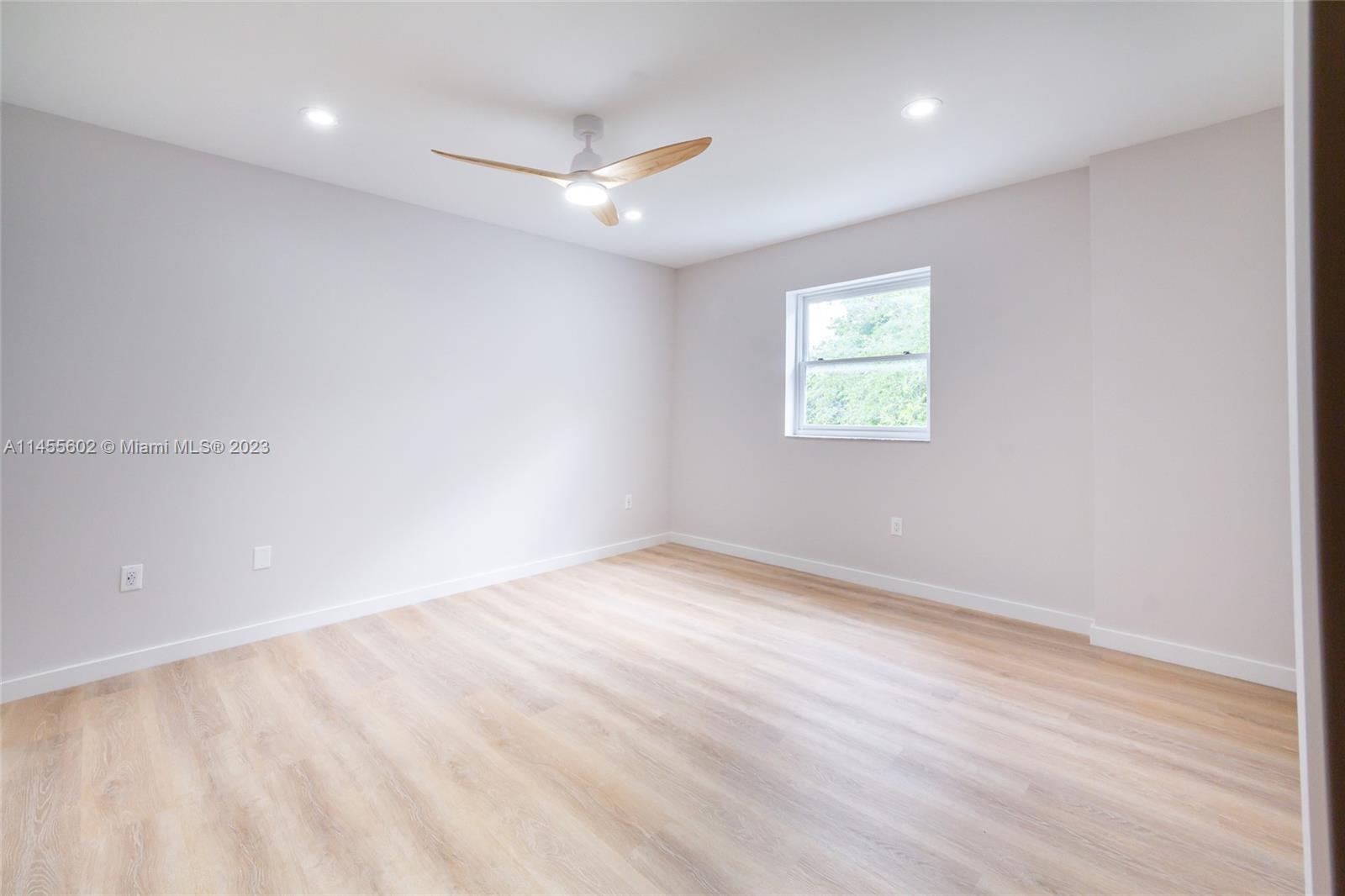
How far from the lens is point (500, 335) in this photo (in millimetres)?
3838

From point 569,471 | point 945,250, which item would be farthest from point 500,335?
point 945,250

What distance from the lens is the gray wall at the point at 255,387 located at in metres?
2.36

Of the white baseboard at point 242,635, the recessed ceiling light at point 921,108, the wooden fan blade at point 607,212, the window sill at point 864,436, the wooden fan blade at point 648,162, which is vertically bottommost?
the white baseboard at point 242,635

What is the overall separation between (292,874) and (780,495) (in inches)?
136

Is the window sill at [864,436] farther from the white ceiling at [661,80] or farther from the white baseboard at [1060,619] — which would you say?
the white ceiling at [661,80]

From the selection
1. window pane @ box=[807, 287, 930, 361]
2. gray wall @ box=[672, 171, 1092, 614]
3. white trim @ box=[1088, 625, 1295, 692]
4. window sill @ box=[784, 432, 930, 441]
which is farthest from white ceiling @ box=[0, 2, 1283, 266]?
white trim @ box=[1088, 625, 1295, 692]

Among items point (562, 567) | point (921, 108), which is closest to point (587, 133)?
point (921, 108)

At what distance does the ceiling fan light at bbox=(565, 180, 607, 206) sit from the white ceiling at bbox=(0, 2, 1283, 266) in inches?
11.9

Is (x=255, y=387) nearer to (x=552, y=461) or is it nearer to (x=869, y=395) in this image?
(x=552, y=461)

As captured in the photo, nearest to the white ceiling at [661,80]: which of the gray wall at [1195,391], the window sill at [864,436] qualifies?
the gray wall at [1195,391]

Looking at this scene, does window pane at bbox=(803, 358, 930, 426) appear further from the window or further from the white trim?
the white trim

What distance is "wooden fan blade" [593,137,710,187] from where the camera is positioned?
2.09m

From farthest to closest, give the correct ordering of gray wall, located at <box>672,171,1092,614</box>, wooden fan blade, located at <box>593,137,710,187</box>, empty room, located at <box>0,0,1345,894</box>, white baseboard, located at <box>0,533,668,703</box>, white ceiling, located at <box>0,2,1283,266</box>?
gray wall, located at <box>672,171,1092,614</box> → white baseboard, located at <box>0,533,668,703</box> → wooden fan blade, located at <box>593,137,710,187</box> → white ceiling, located at <box>0,2,1283,266</box> → empty room, located at <box>0,0,1345,894</box>

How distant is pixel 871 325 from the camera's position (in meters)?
3.90
